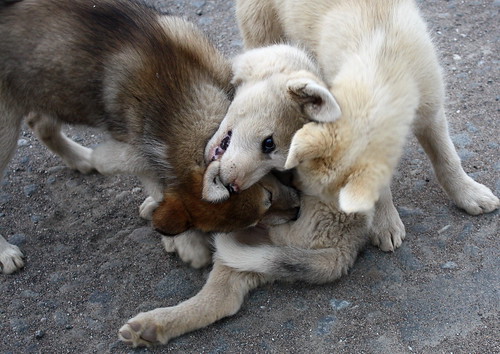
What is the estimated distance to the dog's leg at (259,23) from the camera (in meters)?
5.15

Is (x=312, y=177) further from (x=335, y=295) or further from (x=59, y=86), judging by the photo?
(x=59, y=86)

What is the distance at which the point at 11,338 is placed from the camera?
13.0 ft

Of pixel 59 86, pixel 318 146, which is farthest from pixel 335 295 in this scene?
pixel 59 86

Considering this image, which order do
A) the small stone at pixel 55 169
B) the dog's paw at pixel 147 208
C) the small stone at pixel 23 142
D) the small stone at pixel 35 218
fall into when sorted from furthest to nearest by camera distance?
1. the small stone at pixel 23 142
2. the small stone at pixel 55 169
3. the small stone at pixel 35 218
4. the dog's paw at pixel 147 208

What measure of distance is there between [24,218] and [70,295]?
3.28ft

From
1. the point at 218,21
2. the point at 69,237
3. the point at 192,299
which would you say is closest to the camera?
the point at 192,299

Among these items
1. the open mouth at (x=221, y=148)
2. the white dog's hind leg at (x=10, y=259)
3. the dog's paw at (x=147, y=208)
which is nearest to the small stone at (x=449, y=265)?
the open mouth at (x=221, y=148)

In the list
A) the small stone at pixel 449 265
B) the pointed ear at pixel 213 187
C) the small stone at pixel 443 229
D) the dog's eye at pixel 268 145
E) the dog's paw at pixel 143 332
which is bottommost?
the dog's paw at pixel 143 332

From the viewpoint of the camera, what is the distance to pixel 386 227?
419 cm

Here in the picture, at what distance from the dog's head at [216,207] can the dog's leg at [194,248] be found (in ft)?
0.97

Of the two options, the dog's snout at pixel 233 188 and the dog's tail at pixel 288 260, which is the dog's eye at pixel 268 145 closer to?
the dog's snout at pixel 233 188

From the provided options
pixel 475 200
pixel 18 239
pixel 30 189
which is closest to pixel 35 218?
pixel 18 239

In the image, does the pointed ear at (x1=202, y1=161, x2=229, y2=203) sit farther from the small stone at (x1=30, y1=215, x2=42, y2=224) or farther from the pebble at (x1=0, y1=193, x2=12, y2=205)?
the pebble at (x1=0, y1=193, x2=12, y2=205)

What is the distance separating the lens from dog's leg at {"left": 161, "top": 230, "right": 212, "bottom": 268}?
13.7 feet
